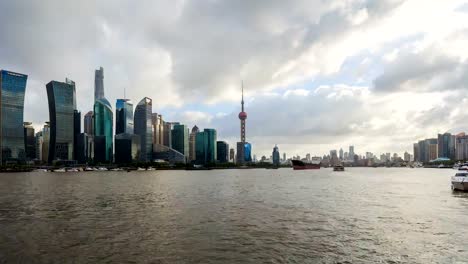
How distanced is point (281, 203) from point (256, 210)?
11.3 meters

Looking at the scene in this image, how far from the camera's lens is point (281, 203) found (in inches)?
2657

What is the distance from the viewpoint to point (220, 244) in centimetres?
3466

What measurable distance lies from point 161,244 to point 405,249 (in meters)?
23.3

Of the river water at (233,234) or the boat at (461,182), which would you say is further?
the boat at (461,182)

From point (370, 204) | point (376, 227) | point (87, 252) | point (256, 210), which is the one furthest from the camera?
point (370, 204)

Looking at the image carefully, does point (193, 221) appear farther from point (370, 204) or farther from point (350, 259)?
point (370, 204)

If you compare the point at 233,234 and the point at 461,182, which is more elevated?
the point at 461,182

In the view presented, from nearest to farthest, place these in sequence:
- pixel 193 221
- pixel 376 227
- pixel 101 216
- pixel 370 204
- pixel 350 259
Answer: pixel 350 259
pixel 376 227
pixel 193 221
pixel 101 216
pixel 370 204

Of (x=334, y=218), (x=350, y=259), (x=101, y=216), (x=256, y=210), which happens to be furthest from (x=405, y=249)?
(x=101, y=216)

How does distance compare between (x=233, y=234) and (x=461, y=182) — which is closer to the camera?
(x=233, y=234)

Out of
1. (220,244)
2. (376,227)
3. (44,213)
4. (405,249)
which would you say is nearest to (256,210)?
(376,227)

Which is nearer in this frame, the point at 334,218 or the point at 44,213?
the point at 334,218

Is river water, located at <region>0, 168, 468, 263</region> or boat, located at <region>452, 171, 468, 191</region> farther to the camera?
boat, located at <region>452, 171, 468, 191</region>

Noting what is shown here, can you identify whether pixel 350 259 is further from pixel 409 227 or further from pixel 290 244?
pixel 409 227
